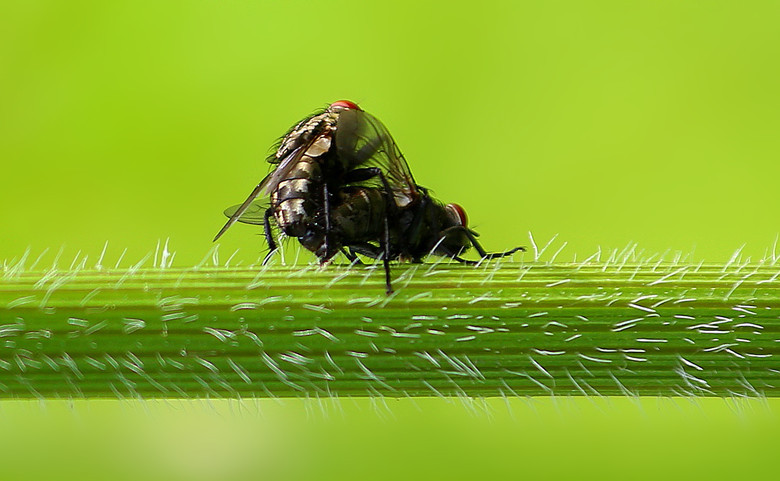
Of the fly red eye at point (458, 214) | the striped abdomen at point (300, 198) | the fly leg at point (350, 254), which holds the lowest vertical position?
the fly leg at point (350, 254)

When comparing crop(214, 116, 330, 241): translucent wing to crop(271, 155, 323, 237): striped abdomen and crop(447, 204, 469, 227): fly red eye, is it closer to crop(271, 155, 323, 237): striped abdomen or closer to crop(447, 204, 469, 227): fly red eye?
crop(271, 155, 323, 237): striped abdomen

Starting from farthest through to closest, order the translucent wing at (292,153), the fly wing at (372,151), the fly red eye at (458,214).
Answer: the fly red eye at (458,214)
the fly wing at (372,151)
the translucent wing at (292,153)

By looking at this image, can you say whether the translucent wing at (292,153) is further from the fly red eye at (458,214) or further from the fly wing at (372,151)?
the fly red eye at (458,214)

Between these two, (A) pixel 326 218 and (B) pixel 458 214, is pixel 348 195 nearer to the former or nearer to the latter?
(A) pixel 326 218

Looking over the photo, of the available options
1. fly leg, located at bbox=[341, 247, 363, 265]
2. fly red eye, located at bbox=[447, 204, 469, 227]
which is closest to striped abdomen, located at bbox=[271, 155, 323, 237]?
fly leg, located at bbox=[341, 247, 363, 265]

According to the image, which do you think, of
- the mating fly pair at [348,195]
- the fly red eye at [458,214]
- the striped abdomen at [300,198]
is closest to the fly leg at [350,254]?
the mating fly pair at [348,195]

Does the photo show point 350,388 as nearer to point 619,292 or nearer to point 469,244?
point 619,292
